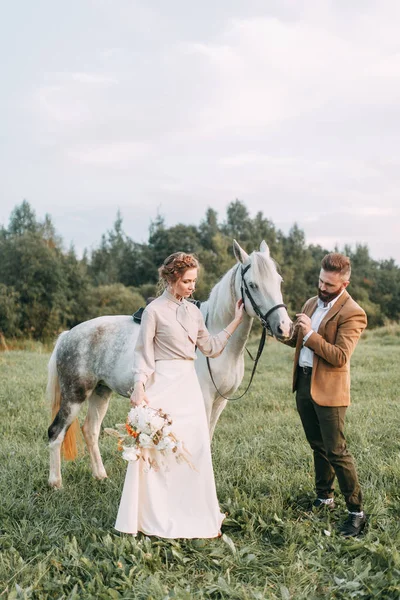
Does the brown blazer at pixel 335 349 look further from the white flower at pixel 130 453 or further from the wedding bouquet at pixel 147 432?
the white flower at pixel 130 453

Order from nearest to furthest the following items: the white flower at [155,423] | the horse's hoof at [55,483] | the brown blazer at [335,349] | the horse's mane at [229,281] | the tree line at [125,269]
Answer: the white flower at [155,423] < the brown blazer at [335,349] < the horse's mane at [229,281] < the horse's hoof at [55,483] < the tree line at [125,269]

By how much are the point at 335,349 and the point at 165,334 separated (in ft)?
4.40

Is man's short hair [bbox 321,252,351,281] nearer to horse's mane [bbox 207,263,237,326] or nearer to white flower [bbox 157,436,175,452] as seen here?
horse's mane [bbox 207,263,237,326]

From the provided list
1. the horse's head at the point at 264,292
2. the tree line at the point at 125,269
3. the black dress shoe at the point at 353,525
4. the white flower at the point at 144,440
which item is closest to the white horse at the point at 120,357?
the horse's head at the point at 264,292

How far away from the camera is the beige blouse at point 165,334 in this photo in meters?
3.91

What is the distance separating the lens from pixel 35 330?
35.6m

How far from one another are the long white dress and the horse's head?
0.60m

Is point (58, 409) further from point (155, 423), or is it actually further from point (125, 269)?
point (125, 269)

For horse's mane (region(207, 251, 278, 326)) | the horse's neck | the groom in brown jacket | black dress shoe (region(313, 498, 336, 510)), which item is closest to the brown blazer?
the groom in brown jacket

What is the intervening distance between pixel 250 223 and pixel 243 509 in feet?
176

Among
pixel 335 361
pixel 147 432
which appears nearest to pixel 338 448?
pixel 335 361

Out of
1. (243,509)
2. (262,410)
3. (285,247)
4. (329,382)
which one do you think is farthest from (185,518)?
(285,247)

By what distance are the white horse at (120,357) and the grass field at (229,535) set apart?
1.59 ft

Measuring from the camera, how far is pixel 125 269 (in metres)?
49.6
